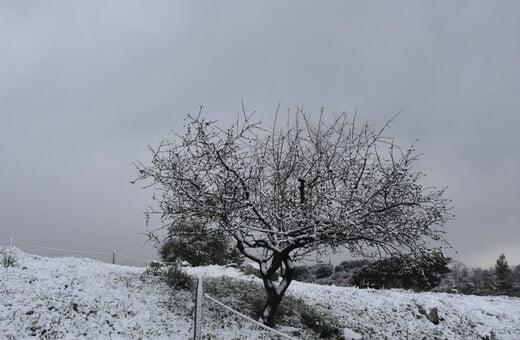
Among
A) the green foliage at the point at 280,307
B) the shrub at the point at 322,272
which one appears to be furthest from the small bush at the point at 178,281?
the shrub at the point at 322,272

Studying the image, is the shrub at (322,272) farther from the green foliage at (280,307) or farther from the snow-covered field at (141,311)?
the green foliage at (280,307)

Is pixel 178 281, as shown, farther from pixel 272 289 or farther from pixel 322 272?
pixel 322 272

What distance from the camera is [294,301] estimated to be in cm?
1588

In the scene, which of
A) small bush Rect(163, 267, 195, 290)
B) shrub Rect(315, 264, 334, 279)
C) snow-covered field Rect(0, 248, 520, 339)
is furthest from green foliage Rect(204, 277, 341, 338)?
shrub Rect(315, 264, 334, 279)

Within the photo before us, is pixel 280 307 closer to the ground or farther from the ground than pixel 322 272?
closer to the ground

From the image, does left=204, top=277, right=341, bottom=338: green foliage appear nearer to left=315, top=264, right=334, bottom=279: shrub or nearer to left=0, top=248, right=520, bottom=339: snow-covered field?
left=0, top=248, right=520, bottom=339: snow-covered field

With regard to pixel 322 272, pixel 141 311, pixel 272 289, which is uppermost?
pixel 322 272

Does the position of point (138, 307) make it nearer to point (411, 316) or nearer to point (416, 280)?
point (411, 316)

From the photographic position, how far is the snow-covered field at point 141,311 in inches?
405

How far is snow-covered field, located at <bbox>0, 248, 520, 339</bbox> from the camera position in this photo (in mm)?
10281

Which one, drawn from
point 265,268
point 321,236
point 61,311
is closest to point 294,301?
point 265,268

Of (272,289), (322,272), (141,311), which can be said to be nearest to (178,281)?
(141,311)

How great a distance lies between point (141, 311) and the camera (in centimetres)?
1159

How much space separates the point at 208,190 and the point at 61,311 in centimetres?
470
